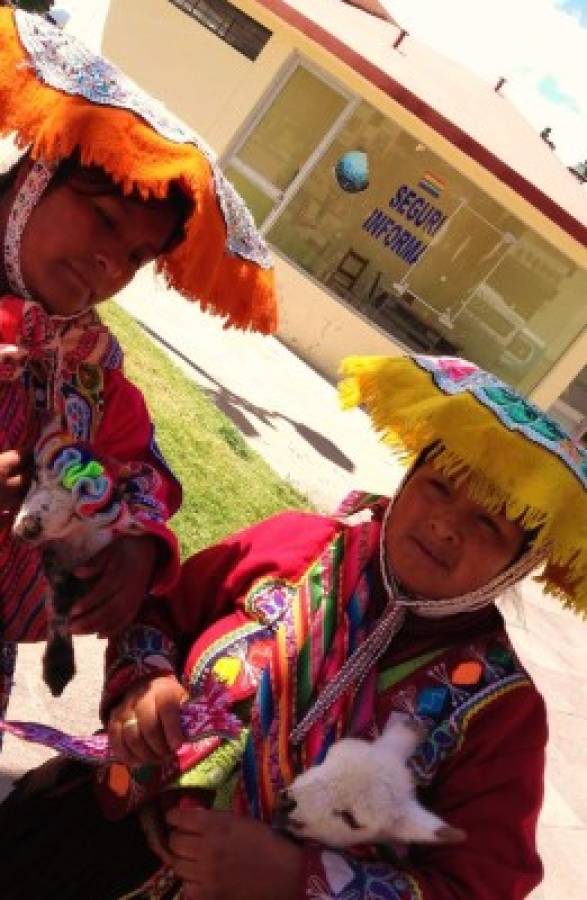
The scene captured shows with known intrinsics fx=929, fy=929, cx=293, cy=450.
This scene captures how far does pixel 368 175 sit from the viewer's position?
1286cm

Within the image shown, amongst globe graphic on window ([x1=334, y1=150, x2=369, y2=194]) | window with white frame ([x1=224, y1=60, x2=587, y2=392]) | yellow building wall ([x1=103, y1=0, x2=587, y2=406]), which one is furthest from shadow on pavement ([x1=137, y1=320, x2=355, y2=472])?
globe graphic on window ([x1=334, y1=150, x2=369, y2=194])

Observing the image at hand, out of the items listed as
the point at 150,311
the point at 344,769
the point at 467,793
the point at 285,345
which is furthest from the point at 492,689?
the point at 285,345

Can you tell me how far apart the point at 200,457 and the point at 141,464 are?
13.2 ft

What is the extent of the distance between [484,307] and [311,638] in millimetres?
12642

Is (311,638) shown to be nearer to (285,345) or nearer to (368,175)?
(285,345)

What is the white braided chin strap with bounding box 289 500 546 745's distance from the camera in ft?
5.11

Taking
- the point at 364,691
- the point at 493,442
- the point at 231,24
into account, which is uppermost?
the point at 231,24

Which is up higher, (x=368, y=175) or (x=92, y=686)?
(x=368, y=175)

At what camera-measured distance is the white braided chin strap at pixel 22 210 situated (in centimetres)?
147

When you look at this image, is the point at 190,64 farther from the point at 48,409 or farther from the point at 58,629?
the point at 58,629

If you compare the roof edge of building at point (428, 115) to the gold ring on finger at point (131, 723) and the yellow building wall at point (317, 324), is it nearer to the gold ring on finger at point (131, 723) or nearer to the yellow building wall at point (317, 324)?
the yellow building wall at point (317, 324)

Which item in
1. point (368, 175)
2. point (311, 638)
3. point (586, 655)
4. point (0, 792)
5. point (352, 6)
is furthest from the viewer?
point (352, 6)

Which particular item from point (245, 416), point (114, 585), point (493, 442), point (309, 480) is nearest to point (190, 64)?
point (245, 416)

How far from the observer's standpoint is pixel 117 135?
1415 mm
